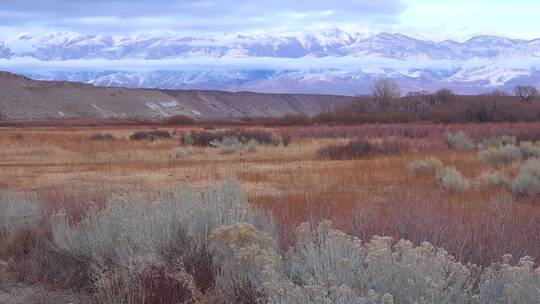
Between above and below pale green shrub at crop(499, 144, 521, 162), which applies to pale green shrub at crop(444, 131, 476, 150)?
below

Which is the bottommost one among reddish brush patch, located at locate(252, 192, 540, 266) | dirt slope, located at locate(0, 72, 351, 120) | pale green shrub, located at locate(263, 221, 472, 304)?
dirt slope, located at locate(0, 72, 351, 120)

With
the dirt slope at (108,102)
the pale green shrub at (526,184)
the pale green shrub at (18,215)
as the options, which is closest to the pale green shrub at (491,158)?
the pale green shrub at (526,184)

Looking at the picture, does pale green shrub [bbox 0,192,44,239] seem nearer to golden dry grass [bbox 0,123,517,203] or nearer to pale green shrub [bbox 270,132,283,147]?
golden dry grass [bbox 0,123,517,203]

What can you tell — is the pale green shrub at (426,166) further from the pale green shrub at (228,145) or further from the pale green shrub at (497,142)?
the pale green shrub at (228,145)

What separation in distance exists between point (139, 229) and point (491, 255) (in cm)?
351

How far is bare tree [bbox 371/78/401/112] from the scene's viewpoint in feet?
270

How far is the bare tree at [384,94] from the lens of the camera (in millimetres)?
82375

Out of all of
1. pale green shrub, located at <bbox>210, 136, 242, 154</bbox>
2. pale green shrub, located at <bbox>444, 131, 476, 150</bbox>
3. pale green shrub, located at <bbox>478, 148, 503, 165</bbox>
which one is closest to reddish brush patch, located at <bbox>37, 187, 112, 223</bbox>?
pale green shrub, located at <bbox>478, 148, 503, 165</bbox>

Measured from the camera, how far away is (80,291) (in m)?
7.07

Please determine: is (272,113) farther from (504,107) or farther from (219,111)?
(504,107)

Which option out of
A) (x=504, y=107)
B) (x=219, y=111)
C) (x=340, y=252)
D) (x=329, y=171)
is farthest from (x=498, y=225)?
(x=219, y=111)

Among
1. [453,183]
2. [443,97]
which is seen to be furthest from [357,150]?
[443,97]

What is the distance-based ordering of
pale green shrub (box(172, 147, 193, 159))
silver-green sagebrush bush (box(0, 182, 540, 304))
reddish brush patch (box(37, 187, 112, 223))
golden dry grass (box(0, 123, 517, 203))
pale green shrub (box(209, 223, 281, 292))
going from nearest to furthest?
silver-green sagebrush bush (box(0, 182, 540, 304)) < pale green shrub (box(209, 223, 281, 292)) < reddish brush patch (box(37, 187, 112, 223)) < golden dry grass (box(0, 123, 517, 203)) < pale green shrub (box(172, 147, 193, 159))

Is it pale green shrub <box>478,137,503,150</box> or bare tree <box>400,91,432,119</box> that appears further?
bare tree <box>400,91,432,119</box>
